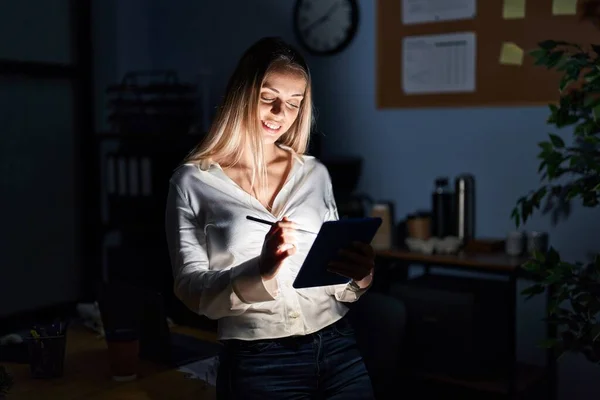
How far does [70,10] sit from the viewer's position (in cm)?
402

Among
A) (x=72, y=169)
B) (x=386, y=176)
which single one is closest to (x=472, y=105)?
(x=386, y=176)

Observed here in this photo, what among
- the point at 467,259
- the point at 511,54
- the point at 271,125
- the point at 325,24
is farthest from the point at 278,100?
the point at 325,24

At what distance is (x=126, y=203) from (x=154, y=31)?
1.08m

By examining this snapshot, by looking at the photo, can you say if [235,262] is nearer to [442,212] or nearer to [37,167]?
[442,212]

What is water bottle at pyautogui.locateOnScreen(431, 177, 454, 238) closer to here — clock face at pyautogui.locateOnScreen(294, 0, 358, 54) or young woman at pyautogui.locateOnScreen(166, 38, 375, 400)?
clock face at pyautogui.locateOnScreen(294, 0, 358, 54)

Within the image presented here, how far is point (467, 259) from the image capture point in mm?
2900

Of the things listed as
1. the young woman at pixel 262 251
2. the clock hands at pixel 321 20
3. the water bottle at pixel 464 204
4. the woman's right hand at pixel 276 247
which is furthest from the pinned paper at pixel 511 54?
the woman's right hand at pixel 276 247

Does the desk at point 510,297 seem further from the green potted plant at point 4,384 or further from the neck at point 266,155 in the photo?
the green potted plant at point 4,384

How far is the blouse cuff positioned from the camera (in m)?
1.56

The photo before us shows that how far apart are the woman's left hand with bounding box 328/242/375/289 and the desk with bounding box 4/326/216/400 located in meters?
0.41

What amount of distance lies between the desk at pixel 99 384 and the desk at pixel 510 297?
136 cm

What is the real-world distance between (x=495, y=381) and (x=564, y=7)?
1444 mm

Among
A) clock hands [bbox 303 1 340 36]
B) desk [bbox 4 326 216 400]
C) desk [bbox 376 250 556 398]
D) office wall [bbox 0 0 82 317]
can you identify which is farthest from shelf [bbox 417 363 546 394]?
office wall [bbox 0 0 82 317]

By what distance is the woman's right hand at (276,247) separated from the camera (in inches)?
59.9
